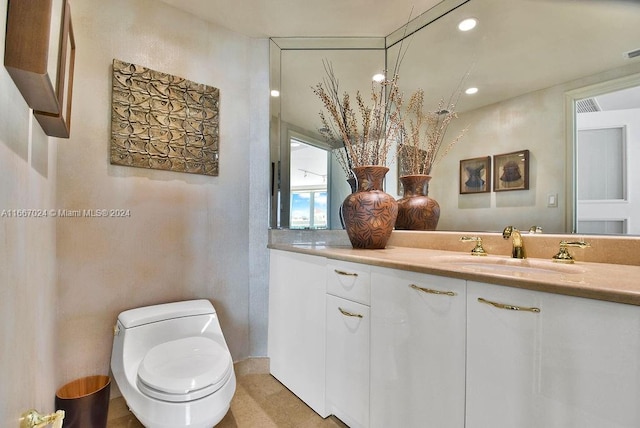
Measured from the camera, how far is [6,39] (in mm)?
578

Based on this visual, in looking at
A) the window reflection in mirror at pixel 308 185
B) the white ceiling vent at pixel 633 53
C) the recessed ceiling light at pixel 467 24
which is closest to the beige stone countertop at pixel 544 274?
the window reflection in mirror at pixel 308 185

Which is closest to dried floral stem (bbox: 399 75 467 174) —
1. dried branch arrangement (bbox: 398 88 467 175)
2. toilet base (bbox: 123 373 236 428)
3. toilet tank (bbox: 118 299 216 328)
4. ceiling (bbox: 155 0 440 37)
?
dried branch arrangement (bbox: 398 88 467 175)

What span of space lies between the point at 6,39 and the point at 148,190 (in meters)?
1.17

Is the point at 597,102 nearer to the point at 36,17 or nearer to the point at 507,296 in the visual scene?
the point at 507,296

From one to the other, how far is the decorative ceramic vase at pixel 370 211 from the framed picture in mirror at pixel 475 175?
47 cm

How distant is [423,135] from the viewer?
188cm

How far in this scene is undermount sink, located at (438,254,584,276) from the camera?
3.58 ft

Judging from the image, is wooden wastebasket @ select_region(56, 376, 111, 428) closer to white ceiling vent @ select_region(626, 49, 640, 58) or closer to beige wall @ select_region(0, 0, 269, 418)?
beige wall @ select_region(0, 0, 269, 418)

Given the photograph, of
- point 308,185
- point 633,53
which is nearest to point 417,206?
point 308,185

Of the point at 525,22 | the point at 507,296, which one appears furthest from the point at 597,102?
the point at 507,296

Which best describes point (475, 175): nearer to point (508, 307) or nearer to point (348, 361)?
point (508, 307)

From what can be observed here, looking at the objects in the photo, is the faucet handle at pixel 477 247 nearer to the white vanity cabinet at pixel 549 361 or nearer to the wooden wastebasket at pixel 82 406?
the white vanity cabinet at pixel 549 361

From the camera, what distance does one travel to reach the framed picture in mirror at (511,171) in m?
1.48

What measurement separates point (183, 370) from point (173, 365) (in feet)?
0.25
